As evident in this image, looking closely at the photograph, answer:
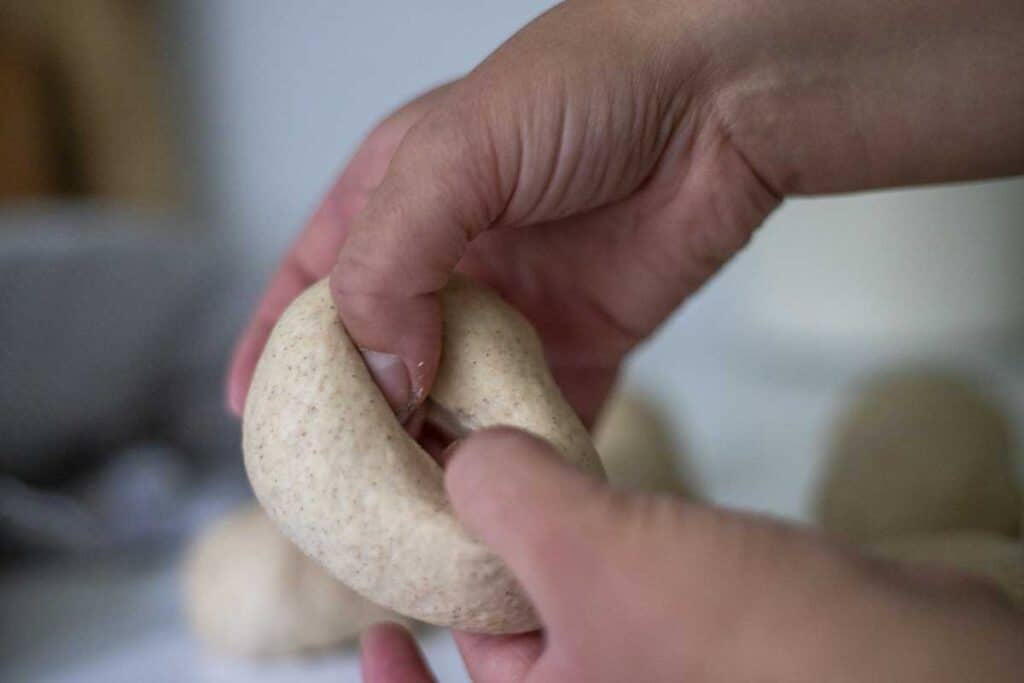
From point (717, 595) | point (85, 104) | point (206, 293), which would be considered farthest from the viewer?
point (85, 104)

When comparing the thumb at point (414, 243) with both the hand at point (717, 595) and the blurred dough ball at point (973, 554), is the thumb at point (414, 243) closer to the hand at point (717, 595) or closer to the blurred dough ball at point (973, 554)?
the hand at point (717, 595)

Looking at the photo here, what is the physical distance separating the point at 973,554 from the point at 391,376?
400 mm

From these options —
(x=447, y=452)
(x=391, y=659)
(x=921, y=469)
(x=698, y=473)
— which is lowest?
(x=698, y=473)

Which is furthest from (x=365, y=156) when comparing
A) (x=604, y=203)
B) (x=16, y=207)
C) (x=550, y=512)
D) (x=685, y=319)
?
(x=16, y=207)

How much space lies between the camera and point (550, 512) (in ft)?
1.11

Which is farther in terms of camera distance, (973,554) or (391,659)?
(973,554)

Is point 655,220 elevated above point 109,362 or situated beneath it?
elevated above

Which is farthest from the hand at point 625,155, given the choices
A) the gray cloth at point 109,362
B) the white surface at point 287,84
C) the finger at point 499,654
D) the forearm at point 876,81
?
the white surface at point 287,84

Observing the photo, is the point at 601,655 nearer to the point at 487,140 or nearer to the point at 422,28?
the point at 487,140

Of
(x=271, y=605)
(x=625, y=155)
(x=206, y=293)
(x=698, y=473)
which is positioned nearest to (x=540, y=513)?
(x=625, y=155)

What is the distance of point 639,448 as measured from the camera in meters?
0.95

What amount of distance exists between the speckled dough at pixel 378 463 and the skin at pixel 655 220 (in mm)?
24

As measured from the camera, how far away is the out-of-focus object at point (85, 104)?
1694 mm

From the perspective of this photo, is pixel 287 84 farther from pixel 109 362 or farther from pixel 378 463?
pixel 378 463
